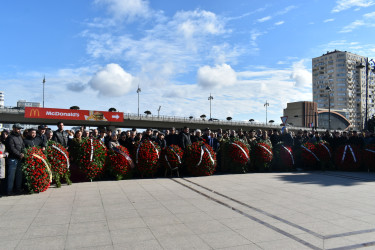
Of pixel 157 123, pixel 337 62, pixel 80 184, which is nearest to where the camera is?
pixel 80 184

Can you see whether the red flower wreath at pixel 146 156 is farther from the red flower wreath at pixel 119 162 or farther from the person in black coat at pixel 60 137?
the person in black coat at pixel 60 137

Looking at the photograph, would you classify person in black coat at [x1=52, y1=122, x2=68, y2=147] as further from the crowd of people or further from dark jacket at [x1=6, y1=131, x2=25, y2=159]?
dark jacket at [x1=6, y1=131, x2=25, y2=159]

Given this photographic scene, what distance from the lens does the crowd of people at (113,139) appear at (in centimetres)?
766

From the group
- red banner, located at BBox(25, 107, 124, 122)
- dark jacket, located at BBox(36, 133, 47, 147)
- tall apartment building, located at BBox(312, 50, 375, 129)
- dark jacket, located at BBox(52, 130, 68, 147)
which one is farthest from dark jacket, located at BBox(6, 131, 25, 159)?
tall apartment building, located at BBox(312, 50, 375, 129)

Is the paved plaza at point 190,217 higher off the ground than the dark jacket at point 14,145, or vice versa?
the dark jacket at point 14,145

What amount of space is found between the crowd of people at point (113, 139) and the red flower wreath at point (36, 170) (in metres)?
0.25

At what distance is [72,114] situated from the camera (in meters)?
50.3

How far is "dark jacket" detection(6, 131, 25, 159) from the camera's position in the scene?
24.8 ft

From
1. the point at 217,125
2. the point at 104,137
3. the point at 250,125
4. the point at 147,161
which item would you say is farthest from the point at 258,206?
the point at 250,125

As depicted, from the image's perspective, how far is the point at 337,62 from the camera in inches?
5472

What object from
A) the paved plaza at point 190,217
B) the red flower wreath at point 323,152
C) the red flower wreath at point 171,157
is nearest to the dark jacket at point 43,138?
the paved plaza at point 190,217

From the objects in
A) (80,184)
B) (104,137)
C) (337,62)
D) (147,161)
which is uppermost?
(337,62)

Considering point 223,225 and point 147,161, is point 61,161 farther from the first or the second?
point 223,225

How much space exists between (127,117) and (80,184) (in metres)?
50.0
